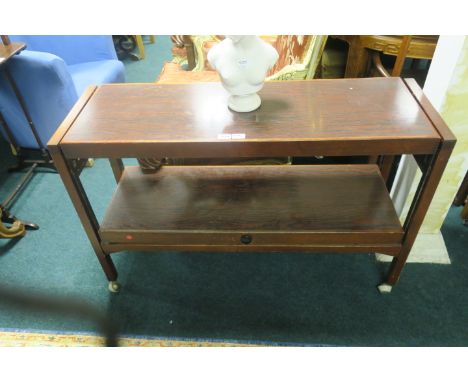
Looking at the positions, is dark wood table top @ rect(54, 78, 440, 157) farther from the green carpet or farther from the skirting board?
the green carpet

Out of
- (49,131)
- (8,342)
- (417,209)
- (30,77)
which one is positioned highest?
(30,77)

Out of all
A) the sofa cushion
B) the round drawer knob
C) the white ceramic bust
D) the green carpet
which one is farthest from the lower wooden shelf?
the green carpet

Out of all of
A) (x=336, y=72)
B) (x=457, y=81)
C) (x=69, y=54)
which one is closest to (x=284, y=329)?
(x=457, y=81)

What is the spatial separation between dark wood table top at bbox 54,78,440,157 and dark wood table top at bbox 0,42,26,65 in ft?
1.91

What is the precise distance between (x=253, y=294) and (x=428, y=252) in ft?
2.37

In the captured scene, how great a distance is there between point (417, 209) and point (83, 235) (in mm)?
1337

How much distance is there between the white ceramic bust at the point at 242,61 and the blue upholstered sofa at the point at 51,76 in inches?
40.3

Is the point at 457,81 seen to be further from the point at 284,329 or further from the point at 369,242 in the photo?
the point at 284,329

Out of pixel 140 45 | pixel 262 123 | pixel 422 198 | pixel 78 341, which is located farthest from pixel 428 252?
pixel 140 45

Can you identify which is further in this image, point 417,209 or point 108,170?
point 108,170

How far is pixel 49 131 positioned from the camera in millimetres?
1829

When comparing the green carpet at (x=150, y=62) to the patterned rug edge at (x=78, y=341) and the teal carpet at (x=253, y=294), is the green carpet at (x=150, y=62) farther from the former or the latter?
the patterned rug edge at (x=78, y=341)

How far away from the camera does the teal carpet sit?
1.20m

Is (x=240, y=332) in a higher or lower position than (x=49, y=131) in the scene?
lower
